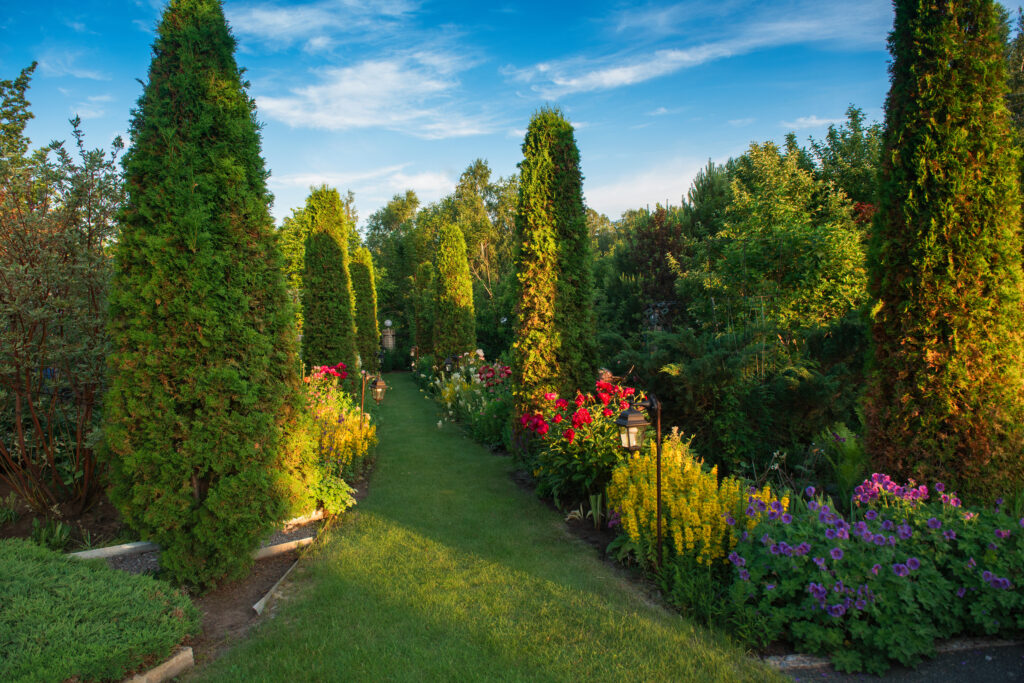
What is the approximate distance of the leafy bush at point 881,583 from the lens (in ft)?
8.43

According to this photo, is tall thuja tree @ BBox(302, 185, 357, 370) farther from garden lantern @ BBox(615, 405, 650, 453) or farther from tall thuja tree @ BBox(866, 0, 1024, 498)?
tall thuja tree @ BBox(866, 0, 1024, 498)

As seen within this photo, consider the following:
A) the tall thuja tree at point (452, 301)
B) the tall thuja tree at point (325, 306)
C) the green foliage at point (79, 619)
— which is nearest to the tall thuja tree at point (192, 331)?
the green foliage at point (79, 619)

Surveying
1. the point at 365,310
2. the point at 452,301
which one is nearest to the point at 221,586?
the point at 452,301

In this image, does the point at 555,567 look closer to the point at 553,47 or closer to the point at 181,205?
the point at 181,205

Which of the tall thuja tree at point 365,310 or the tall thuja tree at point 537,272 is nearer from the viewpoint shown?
the tall thuja tree at point 537,272

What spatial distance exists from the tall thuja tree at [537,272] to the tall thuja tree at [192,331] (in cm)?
347

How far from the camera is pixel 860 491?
340 cm

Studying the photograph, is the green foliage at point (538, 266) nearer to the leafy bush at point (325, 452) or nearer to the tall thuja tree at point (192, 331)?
the leafy bush at point (325, 452)

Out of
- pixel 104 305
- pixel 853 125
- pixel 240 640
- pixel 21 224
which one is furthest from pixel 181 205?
pixel 853 125

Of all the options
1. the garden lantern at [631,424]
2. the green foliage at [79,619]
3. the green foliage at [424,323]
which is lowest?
the green foliage at [79,619]

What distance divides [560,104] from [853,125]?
15038mm

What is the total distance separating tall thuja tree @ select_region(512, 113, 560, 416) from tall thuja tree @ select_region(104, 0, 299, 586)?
3.47 m

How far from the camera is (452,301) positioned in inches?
589

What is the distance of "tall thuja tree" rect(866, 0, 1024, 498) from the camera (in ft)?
12.0
